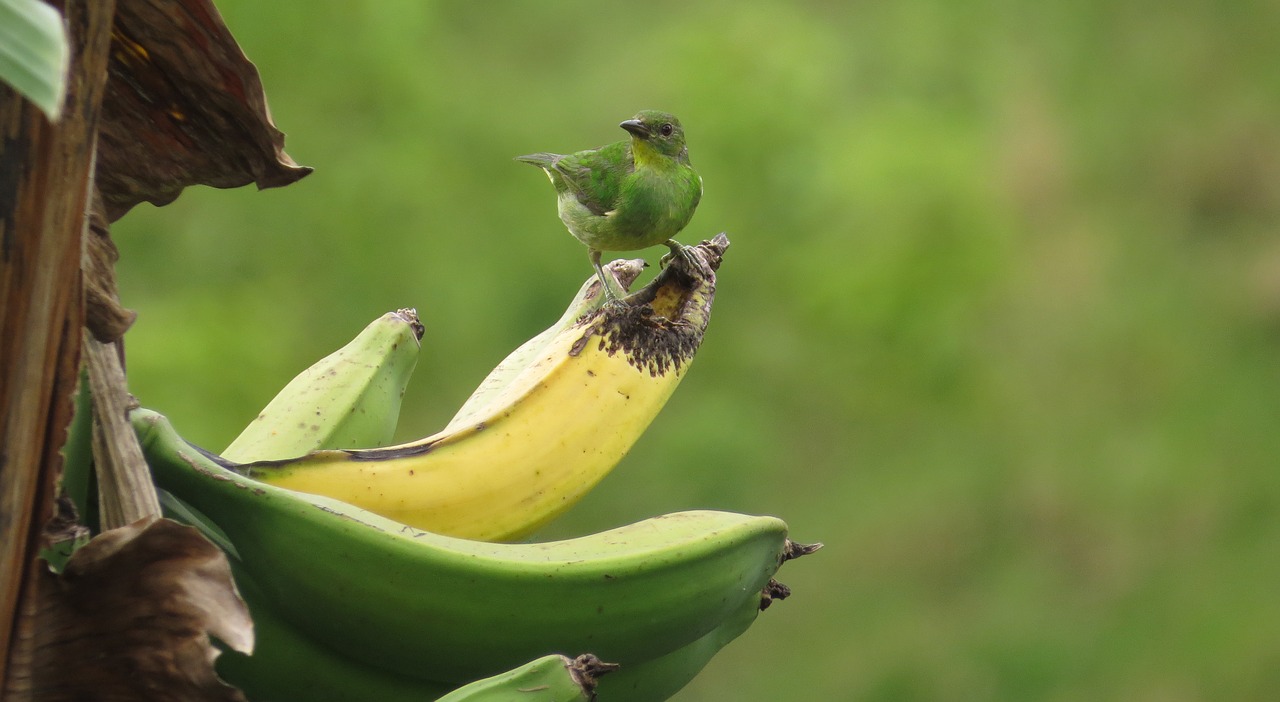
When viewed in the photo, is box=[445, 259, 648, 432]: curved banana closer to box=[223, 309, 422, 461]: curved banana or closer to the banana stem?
box=[223, 309, 422, 461]: curved banana

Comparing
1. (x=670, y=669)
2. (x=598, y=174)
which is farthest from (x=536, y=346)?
(x=598, y=174)

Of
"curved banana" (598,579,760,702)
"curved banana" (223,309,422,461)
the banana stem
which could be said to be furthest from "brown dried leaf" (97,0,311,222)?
"curved banana" (598,579,760,702)

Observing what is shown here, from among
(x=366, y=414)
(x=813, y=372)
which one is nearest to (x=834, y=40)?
(x=813, y=372)

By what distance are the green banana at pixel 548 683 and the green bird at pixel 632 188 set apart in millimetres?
1020

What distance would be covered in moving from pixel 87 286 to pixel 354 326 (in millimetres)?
3217

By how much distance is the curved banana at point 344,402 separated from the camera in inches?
33.6

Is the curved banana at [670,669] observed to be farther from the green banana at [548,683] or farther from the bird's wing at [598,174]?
the bird's wing at [598,174]

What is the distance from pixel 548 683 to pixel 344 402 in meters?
0.39

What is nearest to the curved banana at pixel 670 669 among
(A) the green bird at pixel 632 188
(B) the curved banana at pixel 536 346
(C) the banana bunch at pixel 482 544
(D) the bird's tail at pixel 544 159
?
(C) the banana bunch at pixel 482 544

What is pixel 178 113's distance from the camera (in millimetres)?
617

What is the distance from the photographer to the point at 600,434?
0.84 metres

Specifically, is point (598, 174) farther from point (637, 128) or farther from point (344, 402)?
point (344, 402)

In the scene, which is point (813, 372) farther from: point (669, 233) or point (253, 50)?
point (669, 233)

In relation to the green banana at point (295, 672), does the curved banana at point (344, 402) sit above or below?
above
